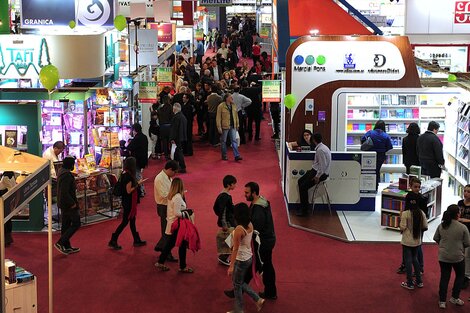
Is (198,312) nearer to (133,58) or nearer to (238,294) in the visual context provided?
(238,294)

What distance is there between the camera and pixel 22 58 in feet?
38.5

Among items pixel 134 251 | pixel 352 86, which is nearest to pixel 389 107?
pixel 352 86

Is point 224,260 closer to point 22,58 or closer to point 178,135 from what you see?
point 22,58

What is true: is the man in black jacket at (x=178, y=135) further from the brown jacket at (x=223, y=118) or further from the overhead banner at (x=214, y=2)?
the overhead banner at (x=214, y=2)

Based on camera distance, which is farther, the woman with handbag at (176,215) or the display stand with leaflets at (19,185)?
the woman with handbag at (176,215)

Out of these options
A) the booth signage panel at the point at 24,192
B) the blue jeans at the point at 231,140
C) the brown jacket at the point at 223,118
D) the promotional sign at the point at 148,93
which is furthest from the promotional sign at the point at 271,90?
the booth signage panel at the point at 24,192

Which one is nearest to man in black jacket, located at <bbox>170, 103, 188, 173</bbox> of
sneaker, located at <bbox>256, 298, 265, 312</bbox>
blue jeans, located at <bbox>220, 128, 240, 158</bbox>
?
blue jeans, located at <bbox>220, 128, 240, 158</bbox>

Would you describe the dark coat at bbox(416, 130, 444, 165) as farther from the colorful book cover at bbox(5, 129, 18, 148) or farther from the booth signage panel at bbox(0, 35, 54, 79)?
the colorful book cover at bbox(5, 129, 18, 148)

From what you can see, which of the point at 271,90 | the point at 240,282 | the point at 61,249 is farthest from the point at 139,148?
the point at 240,282

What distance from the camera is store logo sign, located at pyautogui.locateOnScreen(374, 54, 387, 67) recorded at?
13.2 metres

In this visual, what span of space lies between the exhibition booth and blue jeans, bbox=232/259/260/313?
129 inches

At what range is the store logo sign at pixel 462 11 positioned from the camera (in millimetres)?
20094

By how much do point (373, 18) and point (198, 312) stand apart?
16481 millimetres

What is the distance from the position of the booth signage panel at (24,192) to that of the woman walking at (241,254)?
2005mm
